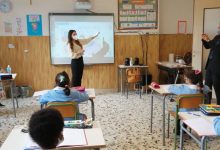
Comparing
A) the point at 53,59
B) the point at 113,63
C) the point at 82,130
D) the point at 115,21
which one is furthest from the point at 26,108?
the point at 82,130

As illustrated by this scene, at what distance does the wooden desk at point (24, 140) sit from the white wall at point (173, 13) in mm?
5343

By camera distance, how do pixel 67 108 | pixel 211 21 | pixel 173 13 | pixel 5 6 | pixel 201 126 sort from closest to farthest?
pixel 201 126 → pixel 67 108 → pixel 211 21 → pixel 5 6 → pixel 173 13

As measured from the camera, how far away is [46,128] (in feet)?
4.33

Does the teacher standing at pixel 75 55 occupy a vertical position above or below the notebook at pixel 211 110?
above

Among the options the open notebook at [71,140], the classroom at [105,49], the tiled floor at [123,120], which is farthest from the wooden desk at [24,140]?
the classroom at [105,49]

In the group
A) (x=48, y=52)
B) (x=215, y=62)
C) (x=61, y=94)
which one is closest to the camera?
(x=61, y=94)

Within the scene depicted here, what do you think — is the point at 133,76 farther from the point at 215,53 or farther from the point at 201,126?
the point at 201,126

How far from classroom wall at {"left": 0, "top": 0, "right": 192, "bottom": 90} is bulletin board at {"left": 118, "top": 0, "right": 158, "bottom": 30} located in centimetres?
22

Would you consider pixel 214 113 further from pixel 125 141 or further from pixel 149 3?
pixel 149 3

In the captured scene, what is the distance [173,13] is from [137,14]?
1.01 m

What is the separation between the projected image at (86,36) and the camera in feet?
20.5

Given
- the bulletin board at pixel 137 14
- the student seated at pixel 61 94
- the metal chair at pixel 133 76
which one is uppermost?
the bulletin board at pixel 137 14

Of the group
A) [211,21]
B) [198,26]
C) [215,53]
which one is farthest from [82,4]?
[215,53]

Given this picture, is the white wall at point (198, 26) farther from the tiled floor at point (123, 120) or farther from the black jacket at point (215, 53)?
the black jacket at point (215, 53)
